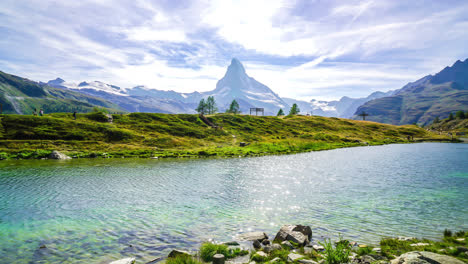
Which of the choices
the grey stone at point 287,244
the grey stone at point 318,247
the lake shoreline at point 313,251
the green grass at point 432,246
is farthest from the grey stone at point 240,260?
the green grass at point 432,246

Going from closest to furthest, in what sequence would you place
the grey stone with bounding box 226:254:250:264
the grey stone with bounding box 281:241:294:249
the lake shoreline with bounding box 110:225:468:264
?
the lake shoreline with bounding box 110:225:468:264
the grey stone with bounding box 226:254:250:264
the grey stone with bounding box 281:241:294:249

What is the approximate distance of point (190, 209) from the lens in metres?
24.0

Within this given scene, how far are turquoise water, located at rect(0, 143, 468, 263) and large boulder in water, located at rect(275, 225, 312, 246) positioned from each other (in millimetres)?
1122

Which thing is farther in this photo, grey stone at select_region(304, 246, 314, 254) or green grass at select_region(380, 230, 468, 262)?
grey stone at select_region(304, 246, 314, 254)

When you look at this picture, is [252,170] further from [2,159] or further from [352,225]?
[2,159]

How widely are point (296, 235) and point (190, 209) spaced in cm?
1143

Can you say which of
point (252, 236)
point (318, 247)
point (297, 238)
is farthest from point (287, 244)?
point (252, 236)

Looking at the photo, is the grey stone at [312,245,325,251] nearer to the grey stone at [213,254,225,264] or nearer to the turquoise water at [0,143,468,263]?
the turquoise water at [0,143,468,263]

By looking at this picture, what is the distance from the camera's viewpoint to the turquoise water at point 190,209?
1672cm

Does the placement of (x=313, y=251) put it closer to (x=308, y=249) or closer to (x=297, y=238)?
(x=308, y=249)

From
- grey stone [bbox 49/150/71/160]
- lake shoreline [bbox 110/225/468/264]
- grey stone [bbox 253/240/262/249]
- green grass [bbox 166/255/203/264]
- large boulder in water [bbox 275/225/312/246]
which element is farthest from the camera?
grey stone [bbox 49/150/71/160]

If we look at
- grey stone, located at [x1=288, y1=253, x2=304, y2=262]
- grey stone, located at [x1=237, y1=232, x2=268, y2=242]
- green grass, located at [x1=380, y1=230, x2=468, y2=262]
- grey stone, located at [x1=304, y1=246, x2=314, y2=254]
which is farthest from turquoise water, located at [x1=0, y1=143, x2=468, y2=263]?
grey stone, located at [x1=288, y1=253, x2=304, y2=262]

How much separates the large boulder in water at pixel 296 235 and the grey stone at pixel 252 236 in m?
0.98

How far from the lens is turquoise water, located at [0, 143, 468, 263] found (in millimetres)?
16719
